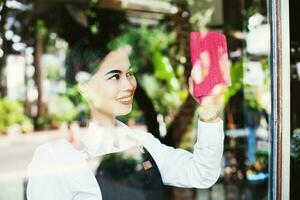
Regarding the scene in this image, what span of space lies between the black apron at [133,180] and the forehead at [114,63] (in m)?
0.36

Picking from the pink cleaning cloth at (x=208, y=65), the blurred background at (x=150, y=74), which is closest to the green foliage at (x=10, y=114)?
A: the blurred background at (x=150, y=74)

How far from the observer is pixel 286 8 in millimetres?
1653

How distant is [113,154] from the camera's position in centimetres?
→ 194

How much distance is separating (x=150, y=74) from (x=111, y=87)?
16.5 feet

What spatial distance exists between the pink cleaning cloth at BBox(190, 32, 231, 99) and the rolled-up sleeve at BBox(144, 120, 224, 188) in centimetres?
14

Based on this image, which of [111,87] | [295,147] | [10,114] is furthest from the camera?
[10,114]

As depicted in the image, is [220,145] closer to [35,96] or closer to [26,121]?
[26,121]

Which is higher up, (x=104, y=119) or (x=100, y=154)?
(x=104, y=119)

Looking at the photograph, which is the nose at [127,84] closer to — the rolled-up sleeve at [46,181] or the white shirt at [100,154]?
the white shirt at [100,154]

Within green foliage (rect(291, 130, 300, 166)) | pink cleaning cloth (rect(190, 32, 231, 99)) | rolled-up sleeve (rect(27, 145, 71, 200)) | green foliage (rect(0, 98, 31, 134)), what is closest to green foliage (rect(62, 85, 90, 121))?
rolled-up sleeve (rect(27, 145, 71, 200))

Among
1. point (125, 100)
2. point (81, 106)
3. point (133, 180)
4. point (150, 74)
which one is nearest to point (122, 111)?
point (125, 100)

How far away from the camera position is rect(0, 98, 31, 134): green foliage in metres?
6.75

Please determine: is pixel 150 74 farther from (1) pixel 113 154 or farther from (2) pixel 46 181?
(2) pixel 46 181

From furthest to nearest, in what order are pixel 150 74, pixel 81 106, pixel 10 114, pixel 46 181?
pixel 10 114
pixel 150 74
pixel 81 106
pixel 46 181
